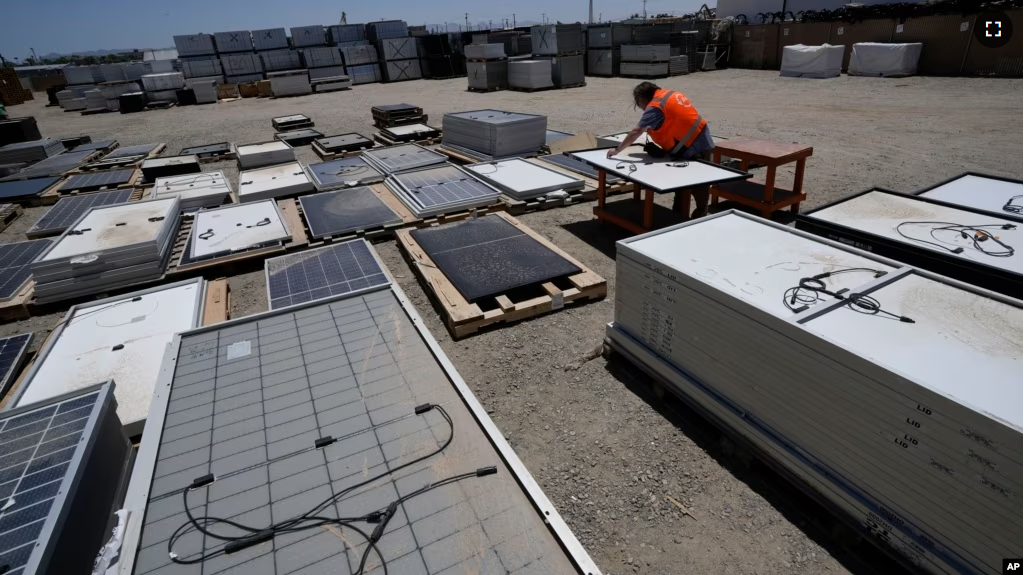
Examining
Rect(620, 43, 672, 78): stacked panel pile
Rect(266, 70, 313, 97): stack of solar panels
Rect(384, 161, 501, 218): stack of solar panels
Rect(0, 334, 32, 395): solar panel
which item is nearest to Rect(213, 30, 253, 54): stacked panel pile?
Rect(266, 70, 313, 97): stack of solar panels

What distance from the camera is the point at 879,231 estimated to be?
4605mm

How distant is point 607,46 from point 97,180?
78.5 feet

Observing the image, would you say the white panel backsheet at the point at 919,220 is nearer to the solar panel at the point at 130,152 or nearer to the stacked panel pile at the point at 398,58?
the solar panel at the point at 130,152

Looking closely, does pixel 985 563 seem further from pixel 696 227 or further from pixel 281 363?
pixel 281 363

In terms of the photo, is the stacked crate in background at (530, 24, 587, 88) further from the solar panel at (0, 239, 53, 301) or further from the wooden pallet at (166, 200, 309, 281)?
the solar panel at (0, 239, 53, 301)

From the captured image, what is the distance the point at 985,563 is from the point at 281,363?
3.91 metres

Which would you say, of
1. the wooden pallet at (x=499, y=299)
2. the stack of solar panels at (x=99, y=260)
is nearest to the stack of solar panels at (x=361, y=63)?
the stack of solar panels at (x=99, y=260)

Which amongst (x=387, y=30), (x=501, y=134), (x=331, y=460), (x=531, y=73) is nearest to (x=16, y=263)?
(x=331, y=460)

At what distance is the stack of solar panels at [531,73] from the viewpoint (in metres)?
22.5

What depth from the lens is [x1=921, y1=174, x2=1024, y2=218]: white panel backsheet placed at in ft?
17.2

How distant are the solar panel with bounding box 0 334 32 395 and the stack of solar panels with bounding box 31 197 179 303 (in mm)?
1131

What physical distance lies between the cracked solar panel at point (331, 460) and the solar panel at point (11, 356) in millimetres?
2332

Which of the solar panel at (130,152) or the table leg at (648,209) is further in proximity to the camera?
the solar panel at (130,152)

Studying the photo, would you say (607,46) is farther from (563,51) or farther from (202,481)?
(202,481)
